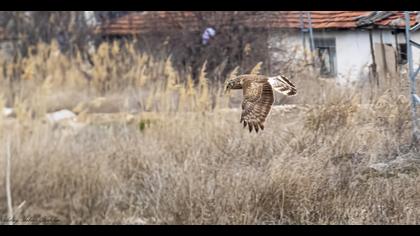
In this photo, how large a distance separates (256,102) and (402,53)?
1.29 ft

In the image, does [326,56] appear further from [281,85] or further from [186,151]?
[186,151]

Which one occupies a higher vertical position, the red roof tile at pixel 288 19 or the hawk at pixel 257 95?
the red roof tile at pixel 288 19

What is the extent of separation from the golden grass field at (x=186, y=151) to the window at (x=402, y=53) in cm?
4

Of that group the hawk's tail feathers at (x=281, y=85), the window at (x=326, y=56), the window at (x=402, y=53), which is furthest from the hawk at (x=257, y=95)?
the window at (x=402, y=53)

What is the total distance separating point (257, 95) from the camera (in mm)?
700

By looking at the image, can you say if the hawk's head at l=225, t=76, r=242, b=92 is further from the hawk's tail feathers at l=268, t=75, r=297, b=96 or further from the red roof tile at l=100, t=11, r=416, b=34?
the red roof tile at l=100, t=11, r=416, b=34

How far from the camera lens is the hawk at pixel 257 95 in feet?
2.30

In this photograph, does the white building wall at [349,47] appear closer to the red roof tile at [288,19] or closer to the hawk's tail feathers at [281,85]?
the red roof tile at [288,19]

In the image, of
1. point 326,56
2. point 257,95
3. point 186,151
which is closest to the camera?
point 257,95

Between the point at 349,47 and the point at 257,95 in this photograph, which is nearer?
the point at 257,95

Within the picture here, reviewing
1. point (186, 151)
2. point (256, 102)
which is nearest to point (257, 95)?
point (256, 102)

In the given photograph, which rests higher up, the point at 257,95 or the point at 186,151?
the point at 257,95

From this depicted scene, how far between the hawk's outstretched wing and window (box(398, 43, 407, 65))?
36 centimetres
